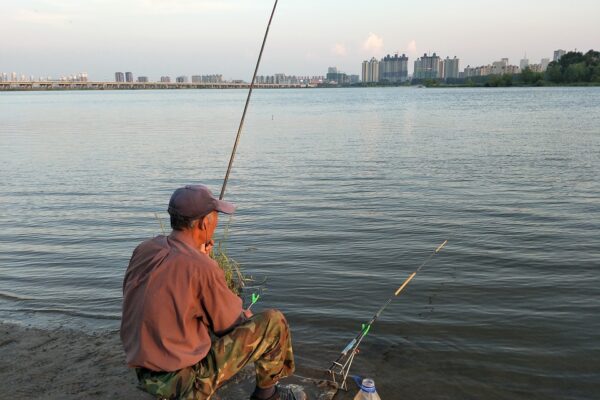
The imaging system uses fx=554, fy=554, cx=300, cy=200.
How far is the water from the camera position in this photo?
5211mm

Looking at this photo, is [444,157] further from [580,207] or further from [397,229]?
[397,229]

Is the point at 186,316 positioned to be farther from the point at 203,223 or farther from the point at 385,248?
the point at 385,248

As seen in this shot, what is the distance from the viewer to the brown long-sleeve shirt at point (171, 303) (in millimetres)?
2793

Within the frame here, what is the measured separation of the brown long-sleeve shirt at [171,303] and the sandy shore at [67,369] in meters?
1.25

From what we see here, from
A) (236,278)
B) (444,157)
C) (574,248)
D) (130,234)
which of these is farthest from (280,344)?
(444,157)

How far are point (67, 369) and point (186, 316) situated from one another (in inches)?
91.6

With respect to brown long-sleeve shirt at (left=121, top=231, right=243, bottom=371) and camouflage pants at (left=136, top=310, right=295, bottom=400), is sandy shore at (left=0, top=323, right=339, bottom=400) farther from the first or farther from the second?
brown long-sleeve shirt at (left=121, top=231, right=243, bottom=371)

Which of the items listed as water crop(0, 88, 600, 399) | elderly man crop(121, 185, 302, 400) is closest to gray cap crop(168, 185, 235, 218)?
elderly man crop(121, 185, 302, 400)

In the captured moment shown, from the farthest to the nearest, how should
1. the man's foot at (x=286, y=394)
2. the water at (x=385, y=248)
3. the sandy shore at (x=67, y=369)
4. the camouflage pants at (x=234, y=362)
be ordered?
the water at (x=385, y=248) < the sandy shore at (x=67, y=369) < the man's foot at (x=286, y=394) < the camouflage pants at (x=234, y=362)

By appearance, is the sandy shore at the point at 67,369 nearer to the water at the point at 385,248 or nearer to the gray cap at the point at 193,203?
the water at the point at 385,248

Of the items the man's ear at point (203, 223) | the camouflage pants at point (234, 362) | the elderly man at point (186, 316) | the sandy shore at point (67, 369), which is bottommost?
the sandy shore at point (67, 369)

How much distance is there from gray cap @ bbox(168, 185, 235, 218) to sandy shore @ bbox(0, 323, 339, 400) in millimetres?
1656

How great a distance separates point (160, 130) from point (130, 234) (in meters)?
23.3

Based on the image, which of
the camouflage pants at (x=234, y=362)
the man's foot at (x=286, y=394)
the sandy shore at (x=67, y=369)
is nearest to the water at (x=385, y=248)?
the sandy shore at (x=67, y=369)
